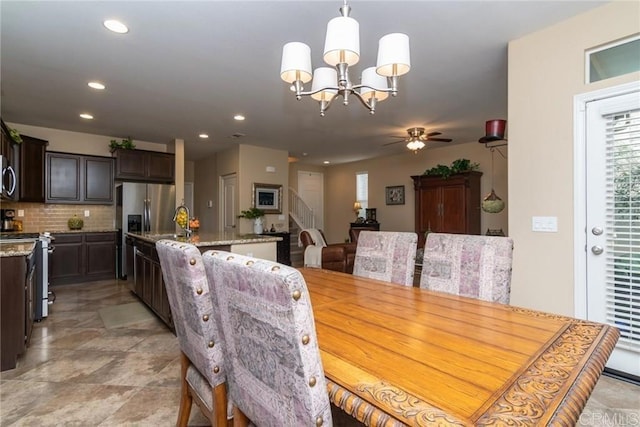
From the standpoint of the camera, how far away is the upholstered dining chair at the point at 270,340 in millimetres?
716

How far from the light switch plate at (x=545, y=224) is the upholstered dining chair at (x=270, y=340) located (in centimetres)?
253

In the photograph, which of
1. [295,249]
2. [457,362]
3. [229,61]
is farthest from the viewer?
[295,249]

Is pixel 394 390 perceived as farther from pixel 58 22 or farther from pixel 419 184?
pixel 419 184

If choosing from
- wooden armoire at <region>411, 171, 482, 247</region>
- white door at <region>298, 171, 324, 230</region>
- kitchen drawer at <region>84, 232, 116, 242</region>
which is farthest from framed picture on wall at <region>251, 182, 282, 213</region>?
wooden armoire at <region>411, 171, 482, 247</region>

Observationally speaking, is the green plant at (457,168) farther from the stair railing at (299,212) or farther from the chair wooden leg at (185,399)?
the chair wooden leg at (185,399)

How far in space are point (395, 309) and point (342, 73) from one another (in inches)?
52.2

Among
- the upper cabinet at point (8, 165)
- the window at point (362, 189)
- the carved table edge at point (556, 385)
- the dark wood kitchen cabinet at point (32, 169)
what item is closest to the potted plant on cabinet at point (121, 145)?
the dark wood kitchen cabinet at point (32, 169)

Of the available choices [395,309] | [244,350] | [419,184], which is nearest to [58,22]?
[244,350]

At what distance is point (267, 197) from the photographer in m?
6.86

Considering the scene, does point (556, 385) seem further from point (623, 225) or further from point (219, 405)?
point (623, 225)

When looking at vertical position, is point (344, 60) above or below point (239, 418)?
above

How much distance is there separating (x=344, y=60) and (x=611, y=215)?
2178mm

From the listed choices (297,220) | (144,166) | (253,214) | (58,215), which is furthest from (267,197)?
(58,215)

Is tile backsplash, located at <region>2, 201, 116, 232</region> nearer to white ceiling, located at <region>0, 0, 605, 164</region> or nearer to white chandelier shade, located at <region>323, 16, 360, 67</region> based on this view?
white ceiling, located at <region>0, 0, 605, 164</region>
